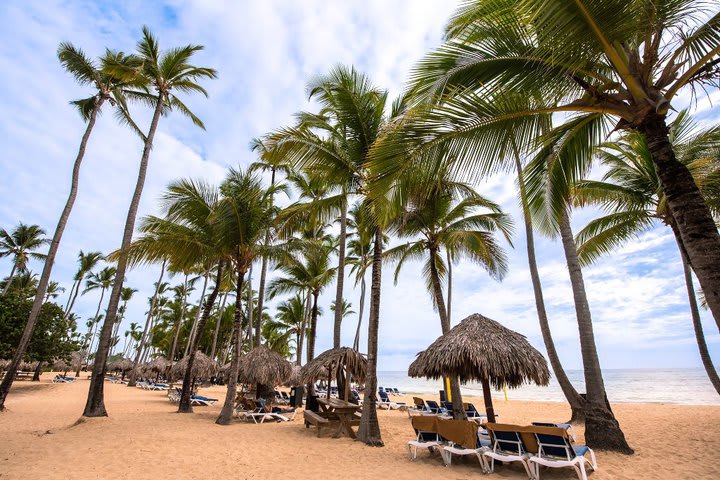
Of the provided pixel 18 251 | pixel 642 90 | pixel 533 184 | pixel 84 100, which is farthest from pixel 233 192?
pixel 18 251

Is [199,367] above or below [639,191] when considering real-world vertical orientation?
below

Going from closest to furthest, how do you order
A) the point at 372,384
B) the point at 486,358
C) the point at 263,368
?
the point at 486,358, the point at 372,384, the point at 263,368

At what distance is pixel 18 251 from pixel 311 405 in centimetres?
3187

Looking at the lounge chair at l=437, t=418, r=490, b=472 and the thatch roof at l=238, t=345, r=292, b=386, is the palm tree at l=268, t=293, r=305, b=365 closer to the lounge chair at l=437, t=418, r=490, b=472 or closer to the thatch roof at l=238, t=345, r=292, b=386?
the thatch roof at l=238, t=345, r=292, b=386

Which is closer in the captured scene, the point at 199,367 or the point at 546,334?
the point at 546,334

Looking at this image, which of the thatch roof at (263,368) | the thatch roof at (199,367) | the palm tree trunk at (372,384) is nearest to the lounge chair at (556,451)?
the palm tree trunk at (372,384)

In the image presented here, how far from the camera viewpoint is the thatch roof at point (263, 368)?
13469 millimetres

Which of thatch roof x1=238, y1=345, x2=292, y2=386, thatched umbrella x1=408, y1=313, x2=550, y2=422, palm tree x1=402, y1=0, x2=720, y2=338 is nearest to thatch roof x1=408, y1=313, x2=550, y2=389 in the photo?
thatched umbrella x1=408, y1=313, x2=550, y2=422

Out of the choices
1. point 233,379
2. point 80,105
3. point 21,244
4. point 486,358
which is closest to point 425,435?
point 486,358

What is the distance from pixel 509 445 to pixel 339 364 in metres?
5.10

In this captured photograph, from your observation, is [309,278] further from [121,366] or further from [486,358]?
[121,366]

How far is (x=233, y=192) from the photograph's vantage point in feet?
39.1

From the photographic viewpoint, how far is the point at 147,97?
1368cm

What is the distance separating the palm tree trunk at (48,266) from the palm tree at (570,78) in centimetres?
1350
